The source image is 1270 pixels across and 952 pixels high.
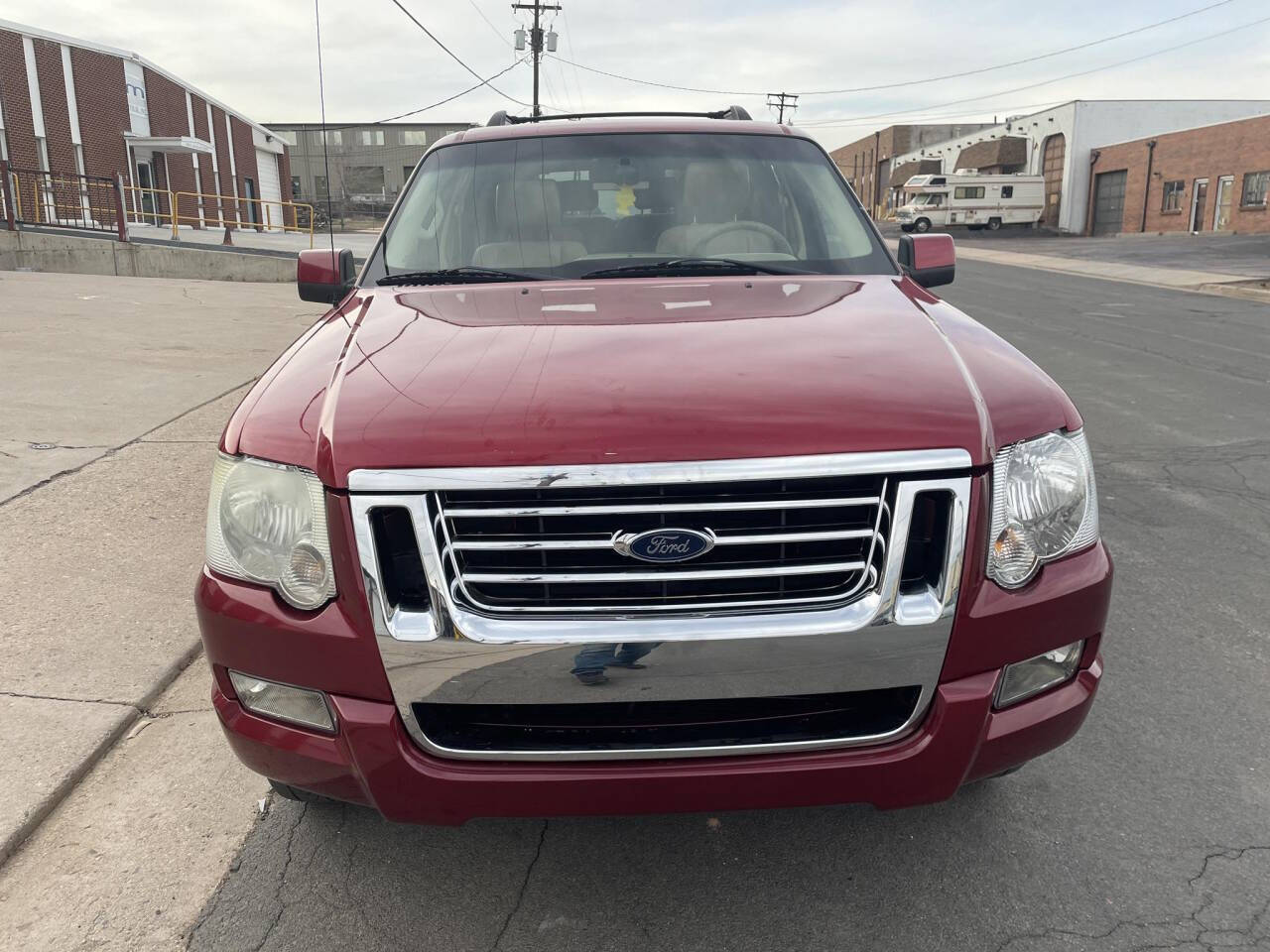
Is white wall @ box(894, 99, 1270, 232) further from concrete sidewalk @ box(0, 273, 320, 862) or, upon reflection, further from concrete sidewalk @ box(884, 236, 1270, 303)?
concrete sidewalk @ box(0, 273, 320, 862)

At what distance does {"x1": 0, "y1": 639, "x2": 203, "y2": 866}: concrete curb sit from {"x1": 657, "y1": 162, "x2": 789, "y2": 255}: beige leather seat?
2227mm

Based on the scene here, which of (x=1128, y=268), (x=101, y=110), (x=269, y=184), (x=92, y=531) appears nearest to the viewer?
(x=92, y=531)

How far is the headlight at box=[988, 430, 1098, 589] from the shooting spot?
198 cm

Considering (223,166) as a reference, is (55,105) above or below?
above

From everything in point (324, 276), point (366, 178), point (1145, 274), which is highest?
point (366, 178)

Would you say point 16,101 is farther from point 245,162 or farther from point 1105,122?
point 1105,122

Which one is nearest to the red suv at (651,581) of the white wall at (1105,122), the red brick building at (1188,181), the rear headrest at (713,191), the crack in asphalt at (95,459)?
the rear headrest at (713,191)

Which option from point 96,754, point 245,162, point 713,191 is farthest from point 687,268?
point 245,162

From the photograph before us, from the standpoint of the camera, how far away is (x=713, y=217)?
3.48m

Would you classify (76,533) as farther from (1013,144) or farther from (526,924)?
(1013,144)

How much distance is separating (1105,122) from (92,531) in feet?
191

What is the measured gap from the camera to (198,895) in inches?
92.8

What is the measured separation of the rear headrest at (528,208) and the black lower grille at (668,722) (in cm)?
189

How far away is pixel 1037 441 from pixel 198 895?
2.20 meters
